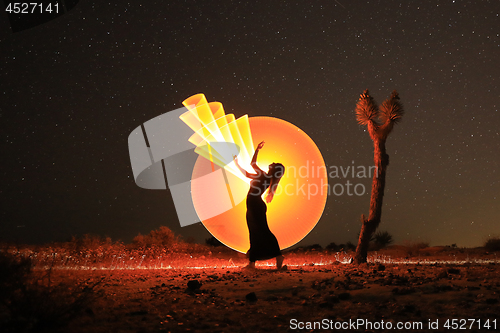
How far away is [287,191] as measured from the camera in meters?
13.9

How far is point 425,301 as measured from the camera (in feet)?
21.1

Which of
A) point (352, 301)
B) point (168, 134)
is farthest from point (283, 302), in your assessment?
point (168, 134)

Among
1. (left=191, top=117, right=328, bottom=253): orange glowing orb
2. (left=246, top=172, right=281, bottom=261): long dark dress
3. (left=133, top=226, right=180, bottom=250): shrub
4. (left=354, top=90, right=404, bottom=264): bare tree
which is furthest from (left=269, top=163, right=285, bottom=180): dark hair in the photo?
(left=133, top=226, right=180, bottom=250): shrub

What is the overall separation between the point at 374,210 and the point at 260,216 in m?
4.58

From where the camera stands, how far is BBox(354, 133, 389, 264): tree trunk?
1405 cm

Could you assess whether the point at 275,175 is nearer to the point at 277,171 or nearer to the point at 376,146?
the point at 277,171

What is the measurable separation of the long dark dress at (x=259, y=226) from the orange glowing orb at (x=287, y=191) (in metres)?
1.15

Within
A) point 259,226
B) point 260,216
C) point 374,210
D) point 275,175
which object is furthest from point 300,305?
point 374,210

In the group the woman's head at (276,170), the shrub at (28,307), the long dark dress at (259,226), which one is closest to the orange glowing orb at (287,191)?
the woman's head at (276,170)

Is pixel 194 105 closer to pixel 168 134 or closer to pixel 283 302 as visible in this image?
pixel 168 134

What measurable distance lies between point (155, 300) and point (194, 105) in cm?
730

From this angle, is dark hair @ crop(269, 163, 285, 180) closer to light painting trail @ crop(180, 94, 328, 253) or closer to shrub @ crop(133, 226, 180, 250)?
light painting trail @ crop(180, 94, 328, 253)

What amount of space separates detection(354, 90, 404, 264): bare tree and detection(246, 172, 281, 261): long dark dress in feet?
12.2

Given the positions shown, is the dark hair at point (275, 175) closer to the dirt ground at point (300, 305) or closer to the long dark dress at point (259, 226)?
the long dark dress at point (259, 226)
